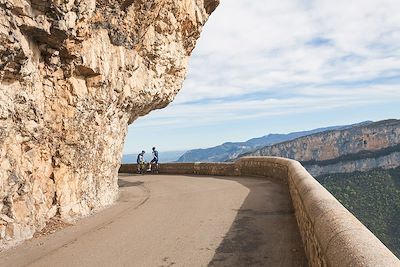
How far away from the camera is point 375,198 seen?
111m

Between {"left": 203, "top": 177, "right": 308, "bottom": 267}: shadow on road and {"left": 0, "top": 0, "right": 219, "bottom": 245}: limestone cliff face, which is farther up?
{"left": 0, "top": 0, "right": 219, "bottom": 245}: limestone cliff face

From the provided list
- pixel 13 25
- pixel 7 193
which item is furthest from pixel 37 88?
pixel 7 193

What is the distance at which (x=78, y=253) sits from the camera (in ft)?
30.2

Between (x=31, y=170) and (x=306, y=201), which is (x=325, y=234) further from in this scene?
(x=31, y=170)

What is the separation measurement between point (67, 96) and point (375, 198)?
114 metres

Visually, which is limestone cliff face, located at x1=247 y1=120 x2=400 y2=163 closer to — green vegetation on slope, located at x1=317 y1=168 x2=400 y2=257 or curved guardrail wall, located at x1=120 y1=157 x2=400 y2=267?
green vegetation on slope, located at x1=317 y1=168 x2=400 y2=257

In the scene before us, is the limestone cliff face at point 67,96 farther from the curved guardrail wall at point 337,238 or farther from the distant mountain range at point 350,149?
the distant mountain range at point 350,149

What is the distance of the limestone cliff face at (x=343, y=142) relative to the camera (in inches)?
6447

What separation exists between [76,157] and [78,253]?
481cm

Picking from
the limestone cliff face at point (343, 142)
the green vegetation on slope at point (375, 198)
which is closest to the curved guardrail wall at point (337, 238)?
the green vegetation on slope at point (375, 198)

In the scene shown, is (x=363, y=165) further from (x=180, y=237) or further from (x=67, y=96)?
(x=180, y=237)

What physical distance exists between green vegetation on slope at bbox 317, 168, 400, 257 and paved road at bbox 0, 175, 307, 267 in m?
83.8

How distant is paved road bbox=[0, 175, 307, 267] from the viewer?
8.48 m

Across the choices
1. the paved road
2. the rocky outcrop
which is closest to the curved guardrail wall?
the paved road
